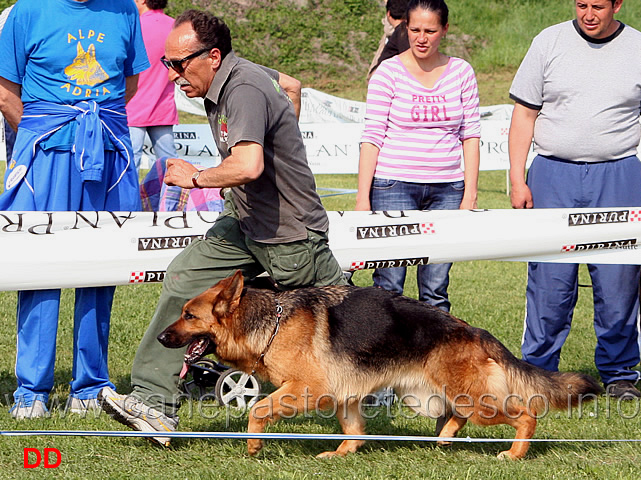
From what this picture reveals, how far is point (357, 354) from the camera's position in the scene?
4312 millimetres

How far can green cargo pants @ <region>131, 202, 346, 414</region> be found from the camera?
443 centimetres

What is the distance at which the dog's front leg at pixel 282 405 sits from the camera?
Result: 4180 millimetres

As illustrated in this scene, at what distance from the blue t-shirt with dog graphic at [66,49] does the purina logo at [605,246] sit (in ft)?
9.88

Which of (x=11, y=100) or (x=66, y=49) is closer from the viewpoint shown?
(x=66, y=49)

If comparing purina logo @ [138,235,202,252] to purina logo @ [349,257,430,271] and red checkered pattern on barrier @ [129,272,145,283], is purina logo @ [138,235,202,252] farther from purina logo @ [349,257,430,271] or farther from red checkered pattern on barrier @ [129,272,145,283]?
purina logo @ [349,257,430,271]

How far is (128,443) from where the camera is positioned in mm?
4523

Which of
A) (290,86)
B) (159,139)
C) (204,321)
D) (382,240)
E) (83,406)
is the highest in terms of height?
(290,86)

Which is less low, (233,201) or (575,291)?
(233,201)

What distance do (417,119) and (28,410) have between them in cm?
290

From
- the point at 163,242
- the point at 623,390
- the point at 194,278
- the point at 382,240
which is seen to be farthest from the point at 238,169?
the point at 623,390

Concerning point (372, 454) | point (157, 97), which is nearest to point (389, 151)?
point (372, 454)

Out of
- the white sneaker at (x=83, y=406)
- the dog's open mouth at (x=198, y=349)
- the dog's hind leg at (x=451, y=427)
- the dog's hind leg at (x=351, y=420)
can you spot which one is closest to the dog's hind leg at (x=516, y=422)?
the dog's hind leg at (x=451, y=427)

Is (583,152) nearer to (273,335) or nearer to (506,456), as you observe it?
(506,456)

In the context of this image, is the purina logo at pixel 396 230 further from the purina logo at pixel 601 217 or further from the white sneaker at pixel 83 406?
the white sneaker at pixel 83 406
